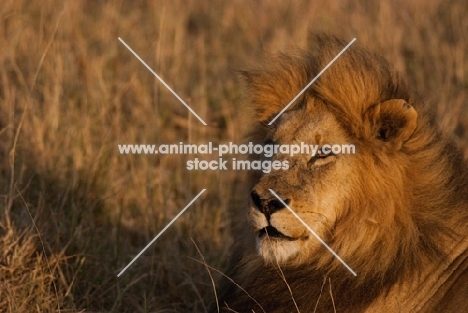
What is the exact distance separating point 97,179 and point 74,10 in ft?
11.3

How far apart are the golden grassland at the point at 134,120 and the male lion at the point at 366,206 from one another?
62 centimetres

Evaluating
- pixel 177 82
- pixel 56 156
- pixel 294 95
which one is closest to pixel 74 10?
pixel 177 82

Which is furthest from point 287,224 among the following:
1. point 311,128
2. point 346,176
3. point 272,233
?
point 311,128

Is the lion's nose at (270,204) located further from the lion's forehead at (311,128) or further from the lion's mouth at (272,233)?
the lion's forehead at (311,128)

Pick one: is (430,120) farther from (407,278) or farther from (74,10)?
(74,10)

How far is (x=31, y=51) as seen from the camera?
7.62 metres

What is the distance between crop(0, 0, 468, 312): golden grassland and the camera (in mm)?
5277

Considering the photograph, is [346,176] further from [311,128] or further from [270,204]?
[270,204]

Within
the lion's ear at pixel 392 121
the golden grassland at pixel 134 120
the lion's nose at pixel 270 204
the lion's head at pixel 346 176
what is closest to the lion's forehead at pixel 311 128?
the lion's head at pixel 346 176

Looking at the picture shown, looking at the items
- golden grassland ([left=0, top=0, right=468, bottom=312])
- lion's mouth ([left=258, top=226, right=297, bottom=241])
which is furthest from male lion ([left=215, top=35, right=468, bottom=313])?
golden grassland ([left=0, top=0, right=468, bottom=312])

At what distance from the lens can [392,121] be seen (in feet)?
13.0

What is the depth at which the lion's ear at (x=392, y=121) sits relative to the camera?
390cm

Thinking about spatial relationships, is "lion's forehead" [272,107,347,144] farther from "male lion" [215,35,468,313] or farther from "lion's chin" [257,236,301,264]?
"lion's chin" [257,236,301,264]

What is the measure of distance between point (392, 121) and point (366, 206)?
372 mm
